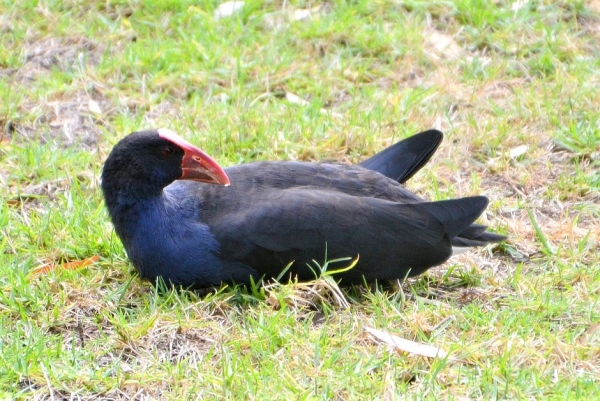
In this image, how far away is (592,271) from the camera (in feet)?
13.5

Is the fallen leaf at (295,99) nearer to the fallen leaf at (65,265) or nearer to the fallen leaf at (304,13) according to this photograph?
the fallen leaf at (304,13)

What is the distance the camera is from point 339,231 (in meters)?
3.89

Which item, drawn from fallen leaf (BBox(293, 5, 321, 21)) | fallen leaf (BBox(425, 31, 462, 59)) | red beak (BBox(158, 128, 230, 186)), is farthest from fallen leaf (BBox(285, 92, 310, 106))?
red beak (BBox(158, 128, 230, 186))

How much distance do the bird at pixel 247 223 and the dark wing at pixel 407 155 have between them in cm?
42

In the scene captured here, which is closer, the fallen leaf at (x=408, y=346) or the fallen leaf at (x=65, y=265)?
the fallen leaf at (x=408, y=346)

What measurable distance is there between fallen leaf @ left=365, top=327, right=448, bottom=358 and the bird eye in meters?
1.07

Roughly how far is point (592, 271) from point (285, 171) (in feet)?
4.46

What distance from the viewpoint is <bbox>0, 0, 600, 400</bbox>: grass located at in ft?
11.1

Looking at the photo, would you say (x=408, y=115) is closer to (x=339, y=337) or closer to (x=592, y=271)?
(x=592, y=271)

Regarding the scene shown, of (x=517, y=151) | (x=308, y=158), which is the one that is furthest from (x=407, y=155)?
(x=517, y=151)

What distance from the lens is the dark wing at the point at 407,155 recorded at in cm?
448

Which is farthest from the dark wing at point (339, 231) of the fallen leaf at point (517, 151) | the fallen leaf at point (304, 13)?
the fallen leaf at point (304, 13)

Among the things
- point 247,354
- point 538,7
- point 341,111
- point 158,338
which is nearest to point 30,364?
point 158,338

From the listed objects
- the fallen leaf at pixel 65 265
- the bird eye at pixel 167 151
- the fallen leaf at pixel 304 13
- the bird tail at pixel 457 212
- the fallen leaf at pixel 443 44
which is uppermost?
the bird eye at pixel 167 151
